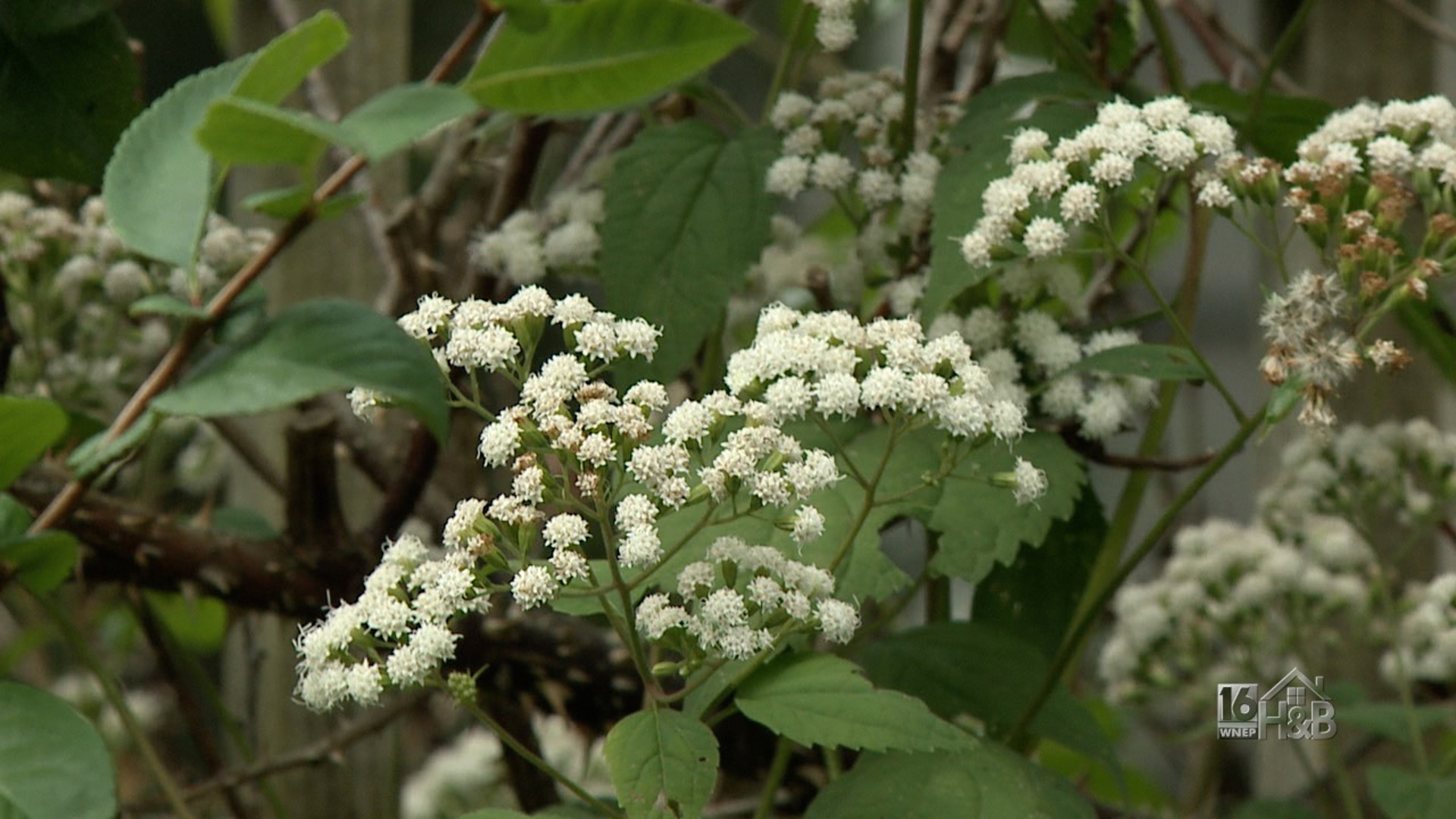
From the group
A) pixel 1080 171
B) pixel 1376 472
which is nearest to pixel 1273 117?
pixel 1080 171

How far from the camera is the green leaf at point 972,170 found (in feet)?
2.95

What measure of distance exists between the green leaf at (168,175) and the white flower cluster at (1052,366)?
50 centimetres

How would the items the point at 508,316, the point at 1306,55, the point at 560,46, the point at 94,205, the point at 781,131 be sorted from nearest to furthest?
1. the point at 560,46
2. the point at 508,316
3. the point at 781,131
4. the point at 94,205
5. the point at 1306,55

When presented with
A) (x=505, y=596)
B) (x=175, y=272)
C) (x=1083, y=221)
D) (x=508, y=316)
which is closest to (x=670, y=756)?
(x=508, y=316)

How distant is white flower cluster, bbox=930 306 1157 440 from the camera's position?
3.13ft

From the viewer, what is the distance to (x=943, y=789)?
2.59 ft

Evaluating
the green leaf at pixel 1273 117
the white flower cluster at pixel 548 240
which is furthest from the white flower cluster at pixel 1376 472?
the white flower cluster at pixel 548 240

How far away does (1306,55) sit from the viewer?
155 cm

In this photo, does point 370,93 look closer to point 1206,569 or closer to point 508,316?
point 508,316

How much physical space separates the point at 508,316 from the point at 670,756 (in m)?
0.25

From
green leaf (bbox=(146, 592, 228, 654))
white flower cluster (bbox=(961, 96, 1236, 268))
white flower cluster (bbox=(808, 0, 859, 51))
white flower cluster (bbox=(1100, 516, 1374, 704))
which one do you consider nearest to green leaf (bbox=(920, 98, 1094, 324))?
white flower cluster (bbox=(961, 96, 1236, 268))

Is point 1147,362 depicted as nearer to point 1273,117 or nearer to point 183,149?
point 1273,117

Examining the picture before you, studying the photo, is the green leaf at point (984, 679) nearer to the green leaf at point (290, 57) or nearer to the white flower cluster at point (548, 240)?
the white flower cluster at point (548, 240)

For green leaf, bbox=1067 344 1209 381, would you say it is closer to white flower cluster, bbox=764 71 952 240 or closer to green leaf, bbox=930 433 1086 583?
green leaf, bbox=930 433 1086 583
